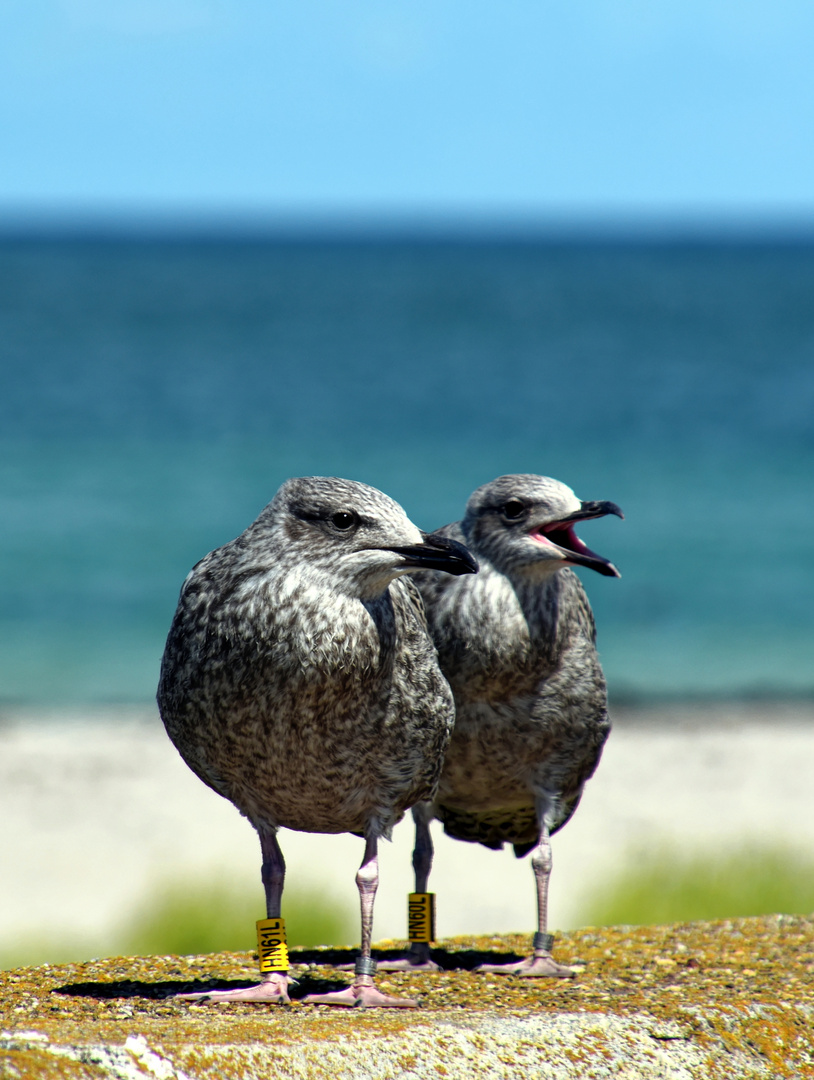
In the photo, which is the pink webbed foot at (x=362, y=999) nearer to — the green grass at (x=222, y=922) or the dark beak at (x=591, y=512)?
the dark beak at (x=591, y=512)

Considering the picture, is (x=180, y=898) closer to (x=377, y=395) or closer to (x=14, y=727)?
(x=14, y=727)

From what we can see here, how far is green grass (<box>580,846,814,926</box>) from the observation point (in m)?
10.1

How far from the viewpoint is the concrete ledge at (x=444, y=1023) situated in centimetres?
377

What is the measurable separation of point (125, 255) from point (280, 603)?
146 meters

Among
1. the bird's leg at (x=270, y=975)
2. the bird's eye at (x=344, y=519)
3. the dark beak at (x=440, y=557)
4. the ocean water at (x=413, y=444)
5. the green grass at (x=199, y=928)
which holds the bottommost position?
the green grass at (x=199, y=928)

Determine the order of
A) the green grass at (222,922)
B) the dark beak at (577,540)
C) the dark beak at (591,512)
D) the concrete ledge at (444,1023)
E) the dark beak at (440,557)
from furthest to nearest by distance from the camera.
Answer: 1. the green grass at (222,922)
2. the dark beak at (591,512)
3. the dark beak at (577,540)
4. the dark beak at (440,557)
5. the concrete ledge at (444,1023)

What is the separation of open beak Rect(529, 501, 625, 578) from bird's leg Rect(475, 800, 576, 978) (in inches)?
42.2

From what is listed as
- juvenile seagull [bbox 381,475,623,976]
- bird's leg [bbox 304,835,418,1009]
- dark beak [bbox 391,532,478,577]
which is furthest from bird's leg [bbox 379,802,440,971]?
dark beak [bbox 391,532,478,577]

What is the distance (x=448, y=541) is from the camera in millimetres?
4555

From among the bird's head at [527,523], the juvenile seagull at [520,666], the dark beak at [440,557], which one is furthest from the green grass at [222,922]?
the dark beak at [440,557]

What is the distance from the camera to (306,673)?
4.54m

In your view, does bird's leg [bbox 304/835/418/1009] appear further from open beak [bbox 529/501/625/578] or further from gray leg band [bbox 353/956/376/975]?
open beak [bbox 529/501/625/578]

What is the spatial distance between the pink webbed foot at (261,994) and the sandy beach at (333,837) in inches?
219

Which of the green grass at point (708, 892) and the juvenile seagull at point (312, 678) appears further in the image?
the green grass at point (708, 892)
